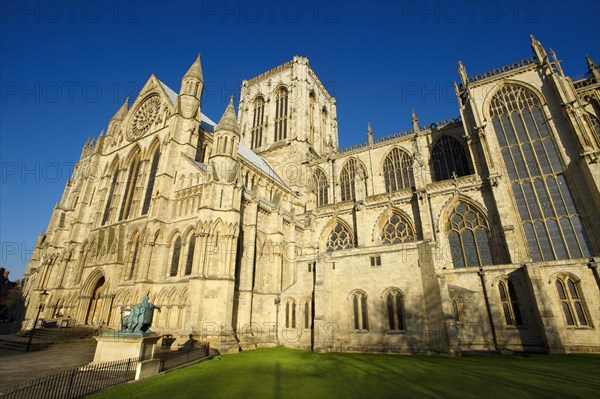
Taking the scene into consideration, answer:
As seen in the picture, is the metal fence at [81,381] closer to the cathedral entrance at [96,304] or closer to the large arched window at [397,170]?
the cathedral entrance at [96,304]

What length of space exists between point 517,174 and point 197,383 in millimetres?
24074

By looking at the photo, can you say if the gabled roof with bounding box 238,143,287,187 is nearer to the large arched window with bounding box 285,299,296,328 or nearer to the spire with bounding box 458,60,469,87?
the large arched window with bounding box 285,299,296,328

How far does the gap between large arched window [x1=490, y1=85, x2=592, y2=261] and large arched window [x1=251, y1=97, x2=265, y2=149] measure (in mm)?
30797

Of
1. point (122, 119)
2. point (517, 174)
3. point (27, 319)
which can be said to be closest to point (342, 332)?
point (517, 174)

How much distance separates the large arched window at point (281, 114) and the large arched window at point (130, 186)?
20.2m

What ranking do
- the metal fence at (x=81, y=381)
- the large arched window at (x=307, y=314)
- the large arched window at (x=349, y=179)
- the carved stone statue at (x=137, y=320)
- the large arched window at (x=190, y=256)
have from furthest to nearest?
the large arched window at (x=349, y=179)
the large arched window at (x=307, y=314)
the large arched window at (x=190, y=256)
the carved stone statue at (x=137, y=320)
the metal fence at (x=81, y=381)

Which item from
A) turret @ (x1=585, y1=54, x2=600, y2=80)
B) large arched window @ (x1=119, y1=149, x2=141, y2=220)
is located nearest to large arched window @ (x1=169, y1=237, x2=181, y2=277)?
large arched window @ (x1=119, y1=149, x2=141, y2=220)

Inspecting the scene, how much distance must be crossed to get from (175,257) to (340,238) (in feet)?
47.7

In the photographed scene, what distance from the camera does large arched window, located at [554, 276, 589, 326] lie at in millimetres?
15305

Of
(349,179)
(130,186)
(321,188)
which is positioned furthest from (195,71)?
(349,179)

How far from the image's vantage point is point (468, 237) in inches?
Result: 837

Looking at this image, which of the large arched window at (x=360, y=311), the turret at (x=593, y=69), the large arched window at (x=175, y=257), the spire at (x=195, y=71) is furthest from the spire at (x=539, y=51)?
the large arched window at (x=175, y=257)

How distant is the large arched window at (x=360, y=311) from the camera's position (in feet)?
56.6

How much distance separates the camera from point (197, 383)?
906 centimetres
